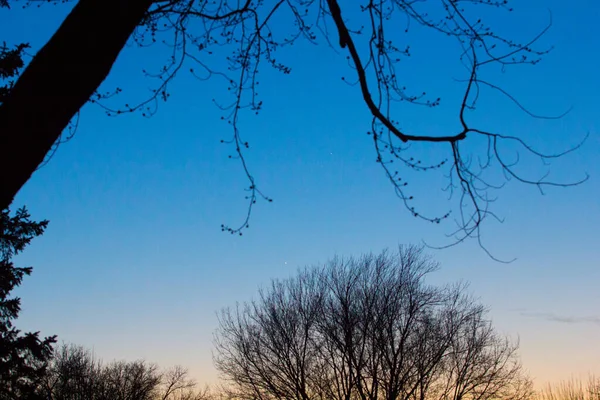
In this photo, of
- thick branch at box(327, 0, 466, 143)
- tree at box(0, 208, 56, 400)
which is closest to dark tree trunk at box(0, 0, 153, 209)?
thick branch at box(327, 0, 466, 143)

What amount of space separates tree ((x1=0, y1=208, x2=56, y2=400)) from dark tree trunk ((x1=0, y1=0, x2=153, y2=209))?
19016 mm

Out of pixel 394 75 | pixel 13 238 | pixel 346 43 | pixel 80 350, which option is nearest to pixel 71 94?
pixel 346 43

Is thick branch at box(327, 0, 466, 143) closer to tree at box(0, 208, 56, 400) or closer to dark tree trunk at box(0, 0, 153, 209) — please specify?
dark tree trunk at box(0, 0, 153, 209)

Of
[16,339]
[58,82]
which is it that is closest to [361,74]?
[58,82]

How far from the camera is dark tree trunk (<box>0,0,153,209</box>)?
5.73 ft

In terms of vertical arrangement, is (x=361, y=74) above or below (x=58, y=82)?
above

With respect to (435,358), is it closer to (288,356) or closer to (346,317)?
(346,317)

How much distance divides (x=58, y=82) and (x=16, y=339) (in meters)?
21.2

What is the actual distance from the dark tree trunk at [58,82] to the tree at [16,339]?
19.0 meters

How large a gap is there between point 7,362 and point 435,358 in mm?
16636

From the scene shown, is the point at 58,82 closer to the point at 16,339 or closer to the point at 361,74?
the point at 361,74

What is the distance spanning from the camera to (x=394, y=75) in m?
3.87

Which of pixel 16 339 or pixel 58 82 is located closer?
pixel 58 82

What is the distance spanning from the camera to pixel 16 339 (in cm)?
2020
